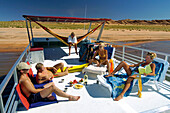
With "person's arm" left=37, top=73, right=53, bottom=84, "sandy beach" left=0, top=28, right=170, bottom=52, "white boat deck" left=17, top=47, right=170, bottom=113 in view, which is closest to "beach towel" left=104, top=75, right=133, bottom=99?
"white boat deck" left=17, top=47, right=170, bottom=113

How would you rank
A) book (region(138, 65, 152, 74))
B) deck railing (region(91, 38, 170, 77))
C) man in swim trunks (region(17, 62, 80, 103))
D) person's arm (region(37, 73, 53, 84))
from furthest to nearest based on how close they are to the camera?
deck railing (region(91, 38, 170, 77)) < book (region(138, 65, 152, 74)) < person's arm (region(37, 73, 53, 84)) < man in swim trunks (region(17, 62, 80, 103))

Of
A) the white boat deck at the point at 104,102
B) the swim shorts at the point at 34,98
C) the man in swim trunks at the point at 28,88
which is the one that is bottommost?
the white boat deck at the point at 104,102

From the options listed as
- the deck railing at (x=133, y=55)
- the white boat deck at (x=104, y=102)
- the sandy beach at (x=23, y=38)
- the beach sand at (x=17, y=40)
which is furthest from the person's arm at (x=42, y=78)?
the sandy beach at (x=23, y=38)

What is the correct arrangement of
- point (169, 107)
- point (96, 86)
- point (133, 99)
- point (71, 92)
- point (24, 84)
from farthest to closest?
point (96, 86) → point (71, 92) → point (133, 99) → point (24, 84) → point (169, 107)

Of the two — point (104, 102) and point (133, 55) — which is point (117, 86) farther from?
point (133, 55)

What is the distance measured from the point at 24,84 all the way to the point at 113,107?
60.6 inches

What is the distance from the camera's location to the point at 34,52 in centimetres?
485

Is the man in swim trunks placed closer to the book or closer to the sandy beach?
the book

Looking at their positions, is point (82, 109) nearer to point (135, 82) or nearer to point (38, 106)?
point (38, 106)

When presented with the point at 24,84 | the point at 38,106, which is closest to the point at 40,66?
the point at 24,84

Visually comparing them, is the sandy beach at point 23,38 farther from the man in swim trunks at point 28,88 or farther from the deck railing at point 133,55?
the man in swim trunks at point 28,88

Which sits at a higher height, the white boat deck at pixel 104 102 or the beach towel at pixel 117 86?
the beach towel at pixel 117 86

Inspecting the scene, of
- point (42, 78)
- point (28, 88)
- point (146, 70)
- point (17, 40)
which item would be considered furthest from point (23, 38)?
point (146, 70)

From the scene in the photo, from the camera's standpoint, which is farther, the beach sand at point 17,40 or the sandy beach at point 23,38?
the sandy beach at point 23,38
